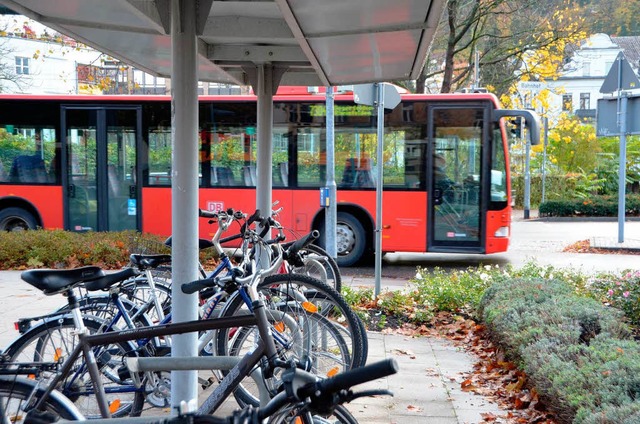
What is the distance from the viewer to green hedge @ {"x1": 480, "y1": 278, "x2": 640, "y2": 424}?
4215mm

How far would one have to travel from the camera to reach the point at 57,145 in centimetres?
1517

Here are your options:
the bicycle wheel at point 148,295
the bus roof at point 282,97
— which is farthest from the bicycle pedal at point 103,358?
the bus roof at point 282,97

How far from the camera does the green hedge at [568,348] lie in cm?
421

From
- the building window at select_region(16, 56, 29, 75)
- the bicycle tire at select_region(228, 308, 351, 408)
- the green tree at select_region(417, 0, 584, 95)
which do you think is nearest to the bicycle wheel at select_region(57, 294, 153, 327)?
the bicycle tire at select_region(228, 308, 351, 408)

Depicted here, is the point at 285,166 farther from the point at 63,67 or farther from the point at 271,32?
the point at 63,67

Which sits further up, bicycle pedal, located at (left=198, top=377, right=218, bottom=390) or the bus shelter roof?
the bus shelter roof

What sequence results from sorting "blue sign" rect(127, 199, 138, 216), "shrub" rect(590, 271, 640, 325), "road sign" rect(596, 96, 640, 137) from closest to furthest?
"shrub" rect(590, 271, 640, 325), "blue sign" rect(127, 199, 138, 216), "road sign" rect(596, 96, 640, 137)

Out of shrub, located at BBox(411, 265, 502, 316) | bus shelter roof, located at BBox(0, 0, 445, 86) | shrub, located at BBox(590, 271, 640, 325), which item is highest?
bus shelter roof, located at BBox(0, 0, 445, 86)

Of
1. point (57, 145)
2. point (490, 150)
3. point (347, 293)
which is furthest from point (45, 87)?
point (347, 293)

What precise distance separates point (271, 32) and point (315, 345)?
2272 mm

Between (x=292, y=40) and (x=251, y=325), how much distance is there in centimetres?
295

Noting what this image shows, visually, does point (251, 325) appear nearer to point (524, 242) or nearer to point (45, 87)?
point (524, 242)

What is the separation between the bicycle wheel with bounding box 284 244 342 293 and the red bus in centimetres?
678

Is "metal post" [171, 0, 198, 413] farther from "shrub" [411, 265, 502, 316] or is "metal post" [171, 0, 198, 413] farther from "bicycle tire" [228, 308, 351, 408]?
"shrub" [411, 265, 502, 316]
